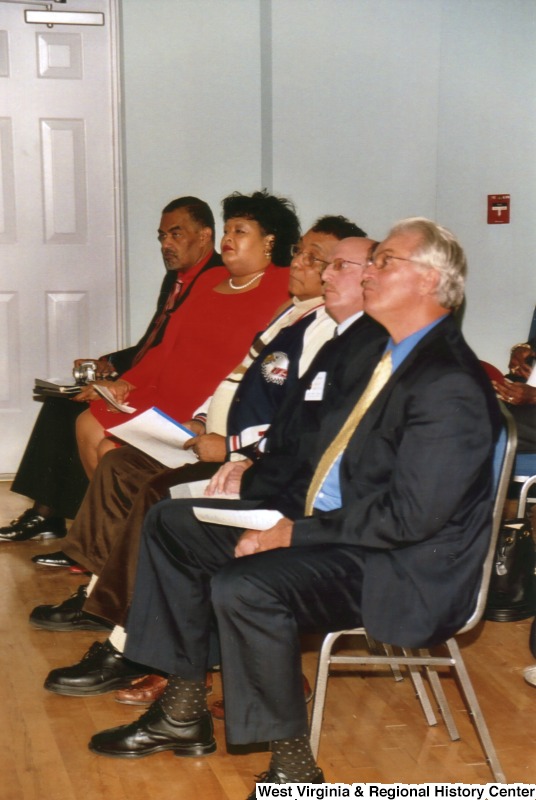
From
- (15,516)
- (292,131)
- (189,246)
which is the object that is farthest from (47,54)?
(15,516)

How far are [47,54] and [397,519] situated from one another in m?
3.91

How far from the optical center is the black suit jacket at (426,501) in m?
1.95

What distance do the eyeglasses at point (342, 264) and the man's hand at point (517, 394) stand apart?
952mm

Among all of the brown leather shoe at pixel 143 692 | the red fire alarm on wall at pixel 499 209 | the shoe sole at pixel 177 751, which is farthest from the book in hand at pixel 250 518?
the red fire alarm on wall at pixel 499 209

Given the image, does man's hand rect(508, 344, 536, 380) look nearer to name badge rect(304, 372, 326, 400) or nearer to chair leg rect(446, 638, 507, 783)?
name badge rect(304, 372, 326, 400)

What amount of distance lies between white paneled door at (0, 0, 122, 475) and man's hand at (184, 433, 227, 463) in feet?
8.20

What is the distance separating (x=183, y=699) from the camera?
92.4 inches

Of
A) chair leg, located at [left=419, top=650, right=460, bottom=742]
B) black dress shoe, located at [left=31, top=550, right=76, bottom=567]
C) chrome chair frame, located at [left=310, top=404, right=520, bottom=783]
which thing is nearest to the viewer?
chrome chair frame, located at [left=310, top=404, right=520, bottom=783]

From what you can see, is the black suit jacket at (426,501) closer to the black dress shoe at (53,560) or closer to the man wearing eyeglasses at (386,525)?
the man wearing eyeglasses at (386,525)

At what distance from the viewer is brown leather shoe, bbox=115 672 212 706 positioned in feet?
8.61

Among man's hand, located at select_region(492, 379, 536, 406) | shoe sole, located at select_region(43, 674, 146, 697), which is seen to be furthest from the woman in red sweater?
shoe sole, located at select_region(43, 674, 146, 697)

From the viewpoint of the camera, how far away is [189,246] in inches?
157

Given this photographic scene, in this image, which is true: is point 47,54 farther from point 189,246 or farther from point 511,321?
point 511,321

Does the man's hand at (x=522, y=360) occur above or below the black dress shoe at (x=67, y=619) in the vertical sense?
above
